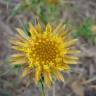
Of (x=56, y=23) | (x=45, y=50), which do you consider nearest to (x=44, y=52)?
(x=45, y=50)

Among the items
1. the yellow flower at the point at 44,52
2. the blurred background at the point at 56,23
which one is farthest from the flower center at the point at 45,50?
the blurred background at the point at 56,23

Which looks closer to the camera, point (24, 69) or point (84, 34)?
point (24, 69)

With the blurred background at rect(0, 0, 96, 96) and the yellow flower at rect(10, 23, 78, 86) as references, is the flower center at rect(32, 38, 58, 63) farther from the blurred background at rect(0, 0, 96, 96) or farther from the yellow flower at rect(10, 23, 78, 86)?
the blurred background at rect(0, 0, 96, 96)

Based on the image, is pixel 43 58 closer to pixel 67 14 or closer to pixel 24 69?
pixel 24 69

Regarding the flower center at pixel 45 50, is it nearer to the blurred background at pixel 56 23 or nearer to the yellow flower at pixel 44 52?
the yellow flower at pixel 44 52

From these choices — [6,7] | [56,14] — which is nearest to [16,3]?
[6,7]

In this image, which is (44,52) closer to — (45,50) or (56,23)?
(45,50)
